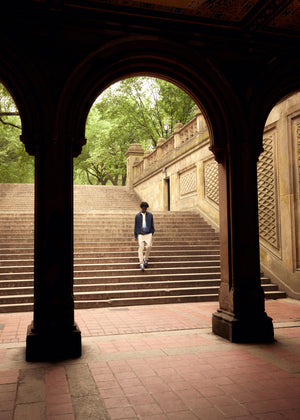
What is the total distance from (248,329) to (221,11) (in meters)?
4.35

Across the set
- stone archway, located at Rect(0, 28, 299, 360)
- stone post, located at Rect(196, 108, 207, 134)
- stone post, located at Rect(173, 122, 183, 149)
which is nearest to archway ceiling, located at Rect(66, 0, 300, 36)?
stone archway, located at Rect(0, 28, 299, 360)

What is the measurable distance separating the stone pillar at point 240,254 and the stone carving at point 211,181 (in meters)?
8.03

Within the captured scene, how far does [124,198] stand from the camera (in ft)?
74.9

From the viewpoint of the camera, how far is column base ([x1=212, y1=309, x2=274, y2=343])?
5375 millimetres

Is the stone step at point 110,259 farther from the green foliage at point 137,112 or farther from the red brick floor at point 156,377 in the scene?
the green foliage at point 137,112

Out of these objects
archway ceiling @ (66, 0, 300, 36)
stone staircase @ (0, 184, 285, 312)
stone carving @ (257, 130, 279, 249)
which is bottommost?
stone staircase @ (0, 184, 285, 312)

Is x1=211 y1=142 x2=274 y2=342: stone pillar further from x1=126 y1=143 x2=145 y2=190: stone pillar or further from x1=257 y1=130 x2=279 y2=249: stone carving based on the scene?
x1=126 y1=143 x2=145 y2=190: stone pillar

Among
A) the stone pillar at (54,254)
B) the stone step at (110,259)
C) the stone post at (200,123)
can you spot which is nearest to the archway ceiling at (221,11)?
the stone pillar at (54,254)

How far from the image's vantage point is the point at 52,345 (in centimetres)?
477

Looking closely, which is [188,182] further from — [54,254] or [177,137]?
[54,254]

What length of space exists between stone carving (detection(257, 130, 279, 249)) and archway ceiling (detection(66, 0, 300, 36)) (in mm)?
5035

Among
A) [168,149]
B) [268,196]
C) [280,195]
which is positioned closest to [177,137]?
[168,149]

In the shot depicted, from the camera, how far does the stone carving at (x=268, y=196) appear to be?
10.2 meters

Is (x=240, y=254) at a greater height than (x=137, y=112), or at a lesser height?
lesser
